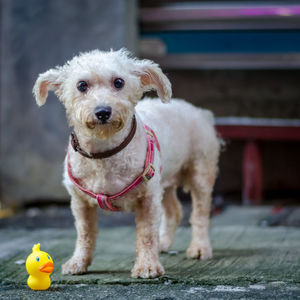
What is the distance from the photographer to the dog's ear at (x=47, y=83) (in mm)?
3762

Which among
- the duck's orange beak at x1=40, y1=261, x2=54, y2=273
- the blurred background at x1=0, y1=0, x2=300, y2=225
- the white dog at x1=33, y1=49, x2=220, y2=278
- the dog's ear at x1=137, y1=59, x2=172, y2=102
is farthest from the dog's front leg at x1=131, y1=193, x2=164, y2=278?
the blurred background at x1=0, y1=0, x2=300, y2=225

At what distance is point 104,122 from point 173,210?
68.4 inches

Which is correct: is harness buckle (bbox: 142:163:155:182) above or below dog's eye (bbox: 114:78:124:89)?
below

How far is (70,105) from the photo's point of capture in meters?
3.57

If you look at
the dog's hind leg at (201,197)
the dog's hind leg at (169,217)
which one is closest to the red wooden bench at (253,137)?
the dog's hind leg at (169,217)

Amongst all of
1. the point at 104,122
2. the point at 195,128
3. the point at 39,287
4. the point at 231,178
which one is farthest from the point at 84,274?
the point at 231,178

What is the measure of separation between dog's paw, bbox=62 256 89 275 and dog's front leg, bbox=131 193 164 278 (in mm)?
342

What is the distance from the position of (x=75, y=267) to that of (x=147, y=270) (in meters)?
0.48

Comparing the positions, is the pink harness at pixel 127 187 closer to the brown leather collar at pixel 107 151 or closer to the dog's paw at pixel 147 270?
the brown leather collar at pixel 107 151

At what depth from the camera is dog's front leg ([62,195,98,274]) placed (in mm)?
3932

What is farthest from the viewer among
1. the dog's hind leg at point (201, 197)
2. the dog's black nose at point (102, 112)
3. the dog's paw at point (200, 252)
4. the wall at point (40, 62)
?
the wall at point (40, 62)

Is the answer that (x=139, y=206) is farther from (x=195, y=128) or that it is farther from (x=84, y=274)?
(x=195, y=128)

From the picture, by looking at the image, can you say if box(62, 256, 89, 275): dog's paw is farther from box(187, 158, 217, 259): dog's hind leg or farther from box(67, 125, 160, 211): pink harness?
box(187, 158, 217, 259): dog's hind leg

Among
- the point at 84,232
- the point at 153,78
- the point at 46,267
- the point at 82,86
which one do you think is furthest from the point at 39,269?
the point at 153,78
